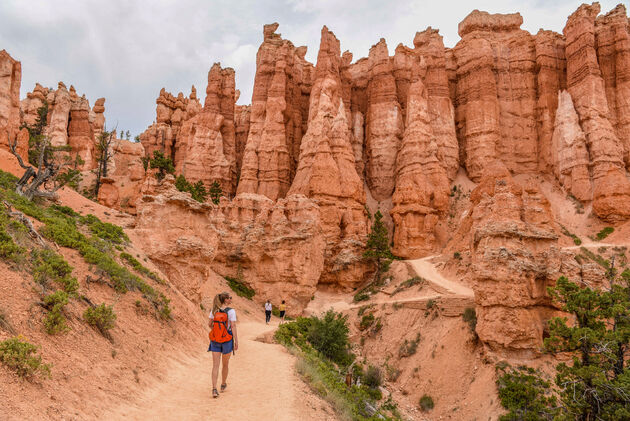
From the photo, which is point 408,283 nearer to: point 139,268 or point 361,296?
point 361,296

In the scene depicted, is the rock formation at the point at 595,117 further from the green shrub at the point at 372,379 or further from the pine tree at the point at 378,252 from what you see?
the green shrub at the point at 372,379

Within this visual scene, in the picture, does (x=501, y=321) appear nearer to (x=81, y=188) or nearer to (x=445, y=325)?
(x=445, y=325)

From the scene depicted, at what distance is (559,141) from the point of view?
43.8m

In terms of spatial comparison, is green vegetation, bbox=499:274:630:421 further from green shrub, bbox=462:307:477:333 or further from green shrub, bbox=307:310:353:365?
green shrub, bbox=307:310:353:365

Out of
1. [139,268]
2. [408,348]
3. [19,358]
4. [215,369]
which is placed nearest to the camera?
[19,358]

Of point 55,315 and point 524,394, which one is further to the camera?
point 524,394

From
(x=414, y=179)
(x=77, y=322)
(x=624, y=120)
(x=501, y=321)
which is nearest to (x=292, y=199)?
(x=501, y=321)

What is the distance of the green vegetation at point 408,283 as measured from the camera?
2946 cm

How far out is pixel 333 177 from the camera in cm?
4081

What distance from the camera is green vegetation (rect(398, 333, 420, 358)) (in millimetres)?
21406

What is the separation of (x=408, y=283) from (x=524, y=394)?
16274 millimetres

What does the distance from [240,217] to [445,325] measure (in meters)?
17.8

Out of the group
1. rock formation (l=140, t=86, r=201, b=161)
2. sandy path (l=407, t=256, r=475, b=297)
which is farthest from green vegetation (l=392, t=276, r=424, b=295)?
rock formation (l=140, t=86, r=201, b=161)

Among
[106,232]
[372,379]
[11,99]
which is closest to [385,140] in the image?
[372,379]
